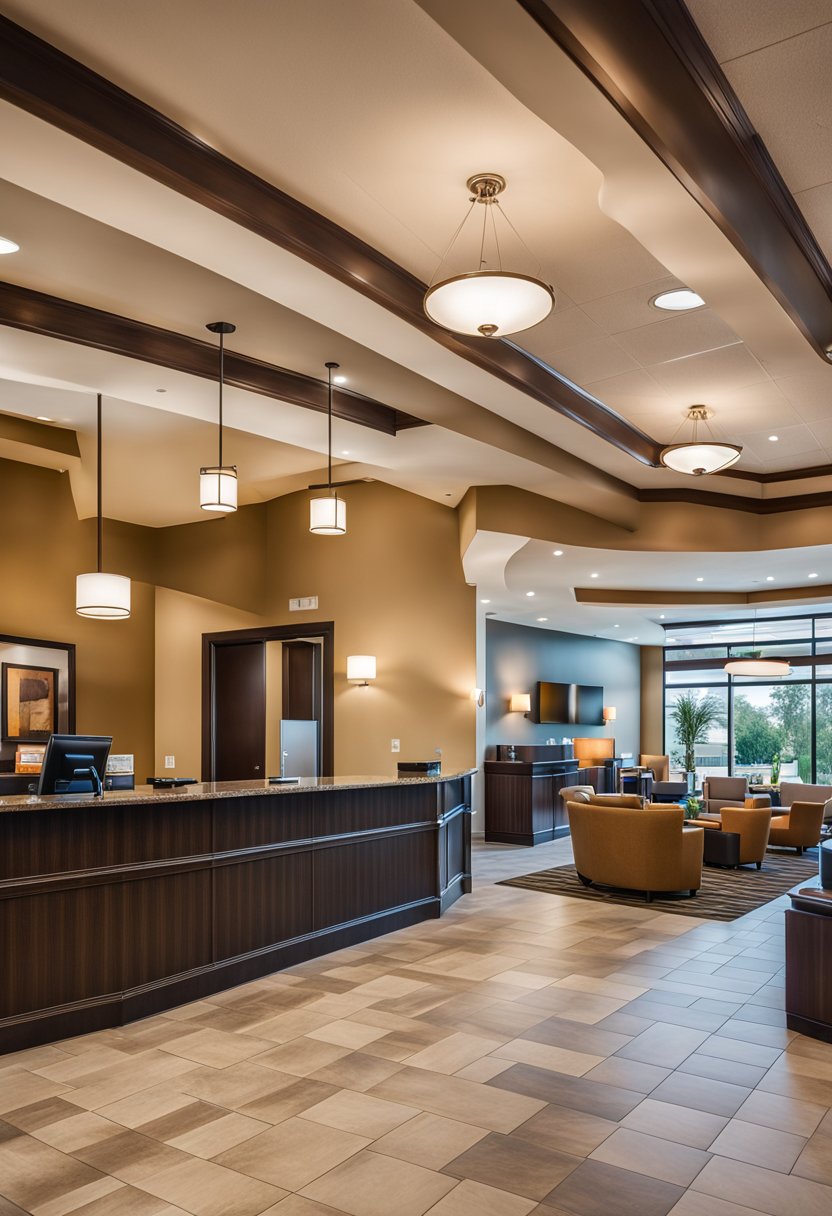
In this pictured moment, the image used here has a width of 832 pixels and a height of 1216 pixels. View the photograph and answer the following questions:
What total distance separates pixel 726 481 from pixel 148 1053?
700 centimetres

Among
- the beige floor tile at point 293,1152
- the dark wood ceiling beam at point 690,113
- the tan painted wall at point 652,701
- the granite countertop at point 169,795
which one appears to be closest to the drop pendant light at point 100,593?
the granite countertop at point 169,795

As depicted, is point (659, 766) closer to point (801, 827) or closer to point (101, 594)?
point (801, 827)

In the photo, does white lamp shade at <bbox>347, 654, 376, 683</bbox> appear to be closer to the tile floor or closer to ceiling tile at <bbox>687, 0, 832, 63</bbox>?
the tile floor

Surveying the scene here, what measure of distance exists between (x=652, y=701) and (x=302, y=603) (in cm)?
950

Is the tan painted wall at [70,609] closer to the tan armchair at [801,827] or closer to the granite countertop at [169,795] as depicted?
the granite countertop at [169,795]

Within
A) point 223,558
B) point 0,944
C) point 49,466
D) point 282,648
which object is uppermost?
point 49,466

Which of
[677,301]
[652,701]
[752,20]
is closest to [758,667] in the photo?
[652,701]

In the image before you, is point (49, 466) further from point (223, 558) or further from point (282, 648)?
point (282, 648)

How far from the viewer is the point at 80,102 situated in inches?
124

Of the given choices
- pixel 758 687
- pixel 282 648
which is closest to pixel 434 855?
pixel 282 648

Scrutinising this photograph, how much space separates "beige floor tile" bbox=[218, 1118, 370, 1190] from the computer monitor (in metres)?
2.14

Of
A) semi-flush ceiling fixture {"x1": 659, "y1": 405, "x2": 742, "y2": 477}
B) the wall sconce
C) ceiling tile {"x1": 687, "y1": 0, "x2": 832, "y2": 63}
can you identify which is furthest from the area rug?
ceiling tile {"x1": 687, "y1": 0, "x2": 832, "y2": 63}

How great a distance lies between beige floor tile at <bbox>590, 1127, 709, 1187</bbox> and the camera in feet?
9.70

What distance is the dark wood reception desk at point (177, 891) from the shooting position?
4125 mm
